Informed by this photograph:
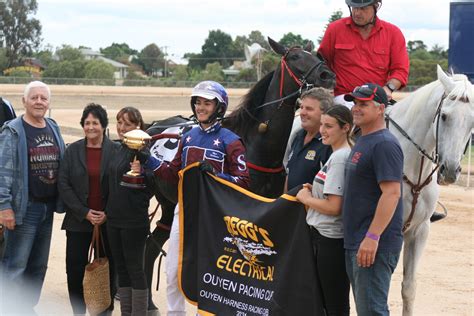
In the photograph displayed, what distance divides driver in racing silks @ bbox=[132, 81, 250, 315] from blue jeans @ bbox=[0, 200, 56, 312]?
4.80 ft

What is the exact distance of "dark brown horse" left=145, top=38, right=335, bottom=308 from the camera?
6688mm

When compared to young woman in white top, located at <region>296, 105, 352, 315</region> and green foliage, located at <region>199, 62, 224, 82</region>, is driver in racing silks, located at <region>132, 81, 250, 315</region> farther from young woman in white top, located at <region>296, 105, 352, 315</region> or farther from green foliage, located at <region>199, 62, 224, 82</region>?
green foliage, located at <region>199, 62, 224, 82</region>

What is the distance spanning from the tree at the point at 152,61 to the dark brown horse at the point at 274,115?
105 metres

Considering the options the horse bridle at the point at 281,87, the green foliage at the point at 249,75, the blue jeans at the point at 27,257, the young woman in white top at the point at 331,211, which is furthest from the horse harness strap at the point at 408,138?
the green foliage at the point at 249,75

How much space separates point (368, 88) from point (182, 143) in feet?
5.45

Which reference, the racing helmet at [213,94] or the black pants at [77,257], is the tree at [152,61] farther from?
the racing helmet at [213,94]

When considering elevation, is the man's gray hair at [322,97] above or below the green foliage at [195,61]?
above

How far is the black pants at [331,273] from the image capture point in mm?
5109

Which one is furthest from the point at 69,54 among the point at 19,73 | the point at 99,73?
the point at 19,73

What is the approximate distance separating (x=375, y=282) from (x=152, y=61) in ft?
357

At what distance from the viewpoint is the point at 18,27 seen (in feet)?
292

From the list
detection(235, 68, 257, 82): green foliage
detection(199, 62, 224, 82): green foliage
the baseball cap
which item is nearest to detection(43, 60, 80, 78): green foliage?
detection(199, 62, 224, 82): green foliage

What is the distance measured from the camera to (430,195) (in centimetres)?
635

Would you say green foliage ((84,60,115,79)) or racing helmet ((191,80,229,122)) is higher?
racing helmet ((191,80,229,122))
